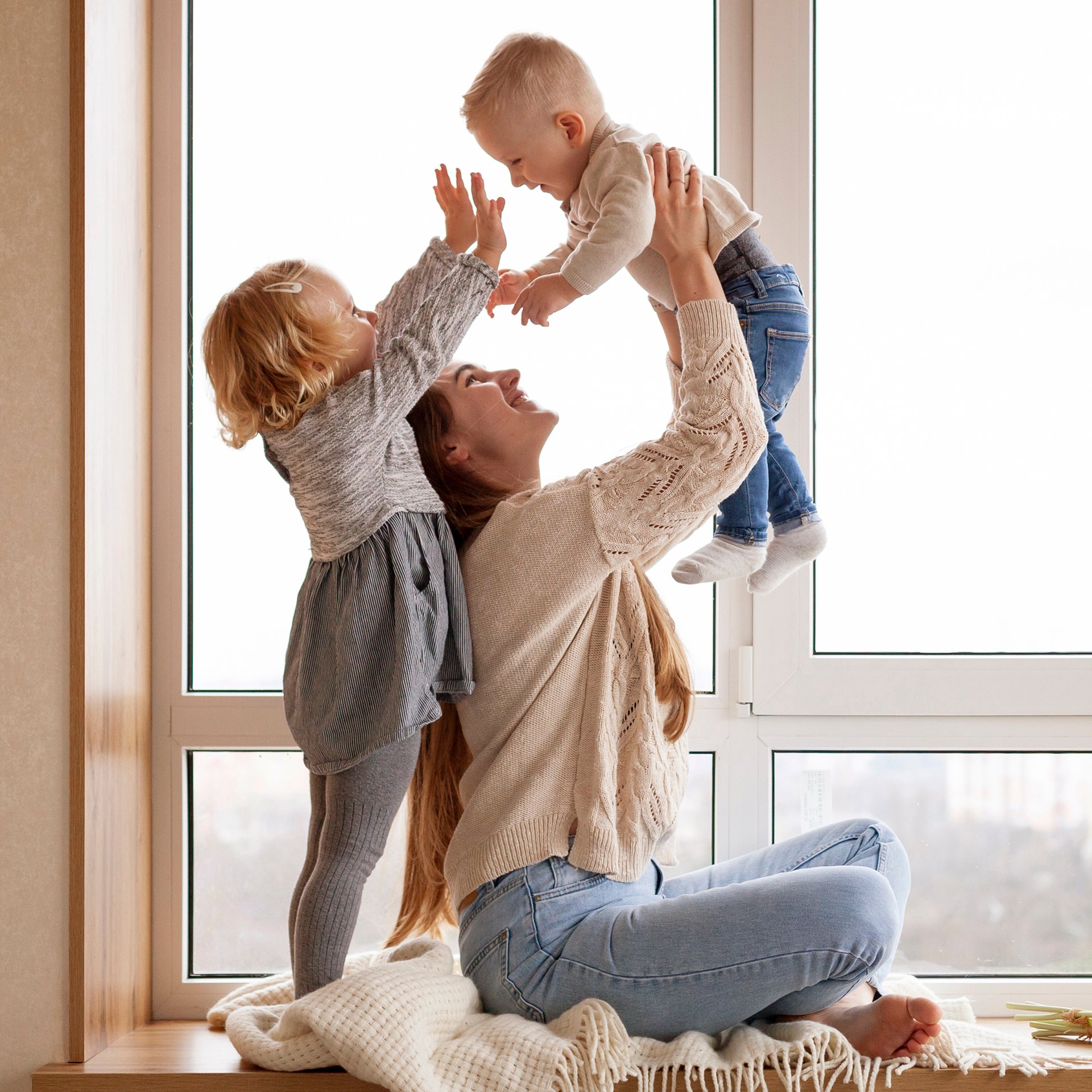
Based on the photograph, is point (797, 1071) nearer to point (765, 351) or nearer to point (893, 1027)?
point (893, 1027)

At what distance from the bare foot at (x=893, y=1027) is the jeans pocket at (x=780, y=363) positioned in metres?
0.83

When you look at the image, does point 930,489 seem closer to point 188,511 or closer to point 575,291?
point 575,291

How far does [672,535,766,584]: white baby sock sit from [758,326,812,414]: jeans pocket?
21 cm

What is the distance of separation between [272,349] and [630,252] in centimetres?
49

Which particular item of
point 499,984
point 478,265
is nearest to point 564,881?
point 499,984

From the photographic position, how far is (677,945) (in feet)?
4.38

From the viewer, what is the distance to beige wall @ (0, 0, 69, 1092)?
1.54 metres

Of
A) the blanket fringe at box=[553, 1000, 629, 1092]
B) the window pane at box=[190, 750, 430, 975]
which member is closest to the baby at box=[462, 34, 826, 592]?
the blanket fringe at box=[553, 1000, 629, 1092]

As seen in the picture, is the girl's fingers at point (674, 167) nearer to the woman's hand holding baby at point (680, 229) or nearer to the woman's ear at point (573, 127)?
the woman's hand holding baby at point (680, 229)

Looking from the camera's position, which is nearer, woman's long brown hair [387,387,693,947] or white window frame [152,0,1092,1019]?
woman's long brown hair [387,387,693,947]

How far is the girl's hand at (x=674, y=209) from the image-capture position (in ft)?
4.78

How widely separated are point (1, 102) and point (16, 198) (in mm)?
147

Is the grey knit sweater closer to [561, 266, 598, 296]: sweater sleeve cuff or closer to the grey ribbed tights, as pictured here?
[561, 266, 598, 296]: sweater sleeve cuff

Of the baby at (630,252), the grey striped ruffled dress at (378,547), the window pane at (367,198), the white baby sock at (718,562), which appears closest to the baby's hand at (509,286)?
the baby at (630,252)
